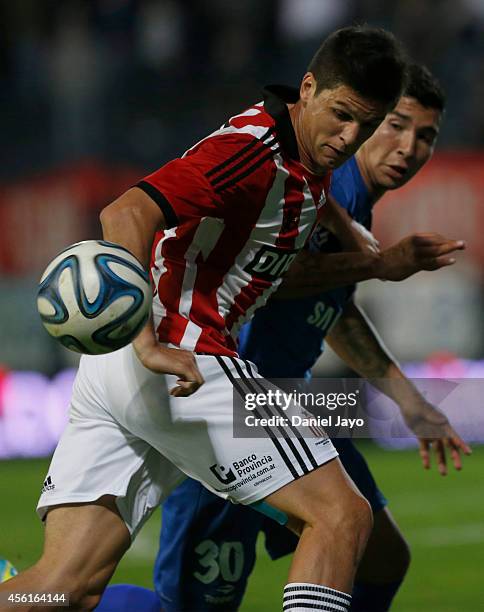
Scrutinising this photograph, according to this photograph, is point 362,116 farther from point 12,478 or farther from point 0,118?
point 0,118

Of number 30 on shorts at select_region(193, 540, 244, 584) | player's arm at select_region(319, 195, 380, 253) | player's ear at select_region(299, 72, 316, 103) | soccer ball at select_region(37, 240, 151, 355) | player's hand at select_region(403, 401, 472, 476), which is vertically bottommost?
number 30 on shorts at select_region(193, 540, 244, 584)

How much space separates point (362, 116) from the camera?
378cm

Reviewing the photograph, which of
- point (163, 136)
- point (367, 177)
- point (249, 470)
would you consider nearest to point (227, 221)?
point (249, 470)

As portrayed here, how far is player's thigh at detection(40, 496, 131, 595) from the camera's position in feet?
12.1

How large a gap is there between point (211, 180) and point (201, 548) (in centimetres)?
173

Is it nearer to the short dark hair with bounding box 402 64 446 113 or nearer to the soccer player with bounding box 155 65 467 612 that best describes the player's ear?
the soccer player with bounding box 155 65 467 612

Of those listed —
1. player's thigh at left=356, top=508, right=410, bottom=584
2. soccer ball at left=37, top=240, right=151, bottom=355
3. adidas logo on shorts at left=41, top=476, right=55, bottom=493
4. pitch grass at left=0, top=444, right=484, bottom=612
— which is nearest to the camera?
soccer ball at left=37, top=240, right=151, bottom=355

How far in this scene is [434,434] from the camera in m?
4.82

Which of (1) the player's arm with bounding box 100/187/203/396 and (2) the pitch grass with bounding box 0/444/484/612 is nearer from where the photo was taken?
(1) the player's arm with bounding box 100/187/203/396

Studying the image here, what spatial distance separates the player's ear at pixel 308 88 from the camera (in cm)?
386

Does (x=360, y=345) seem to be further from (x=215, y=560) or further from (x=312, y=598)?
(x=312, y=598)

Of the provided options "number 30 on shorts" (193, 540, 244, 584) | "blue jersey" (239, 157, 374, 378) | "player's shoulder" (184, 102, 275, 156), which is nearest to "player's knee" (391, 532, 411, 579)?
"number 30 on shorts" (193, 540, 244, 584)

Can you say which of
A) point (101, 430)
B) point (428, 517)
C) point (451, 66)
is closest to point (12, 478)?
point (428, 517)

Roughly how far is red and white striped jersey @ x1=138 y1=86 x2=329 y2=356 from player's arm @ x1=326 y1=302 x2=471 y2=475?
1.16m
